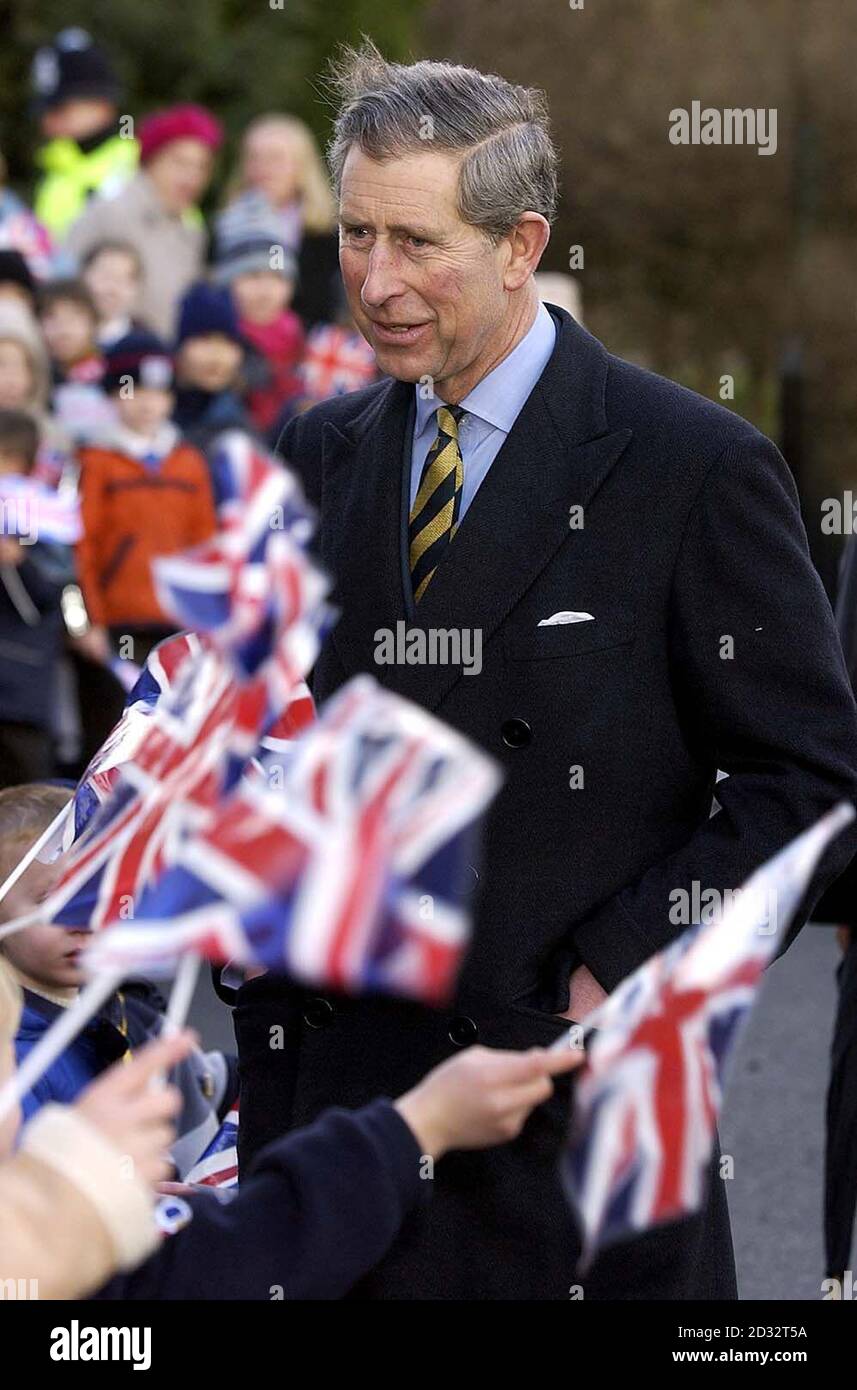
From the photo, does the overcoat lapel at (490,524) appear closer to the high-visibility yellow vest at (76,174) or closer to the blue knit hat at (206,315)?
the blue knit hat at (206,315)

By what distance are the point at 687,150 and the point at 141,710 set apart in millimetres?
19649

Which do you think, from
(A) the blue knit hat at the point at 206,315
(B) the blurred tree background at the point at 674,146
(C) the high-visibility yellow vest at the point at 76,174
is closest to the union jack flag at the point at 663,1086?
(A) the blue knit hat at the point at 206,315

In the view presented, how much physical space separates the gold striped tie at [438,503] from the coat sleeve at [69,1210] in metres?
1.20

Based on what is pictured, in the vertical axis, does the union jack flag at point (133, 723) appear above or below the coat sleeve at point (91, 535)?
below

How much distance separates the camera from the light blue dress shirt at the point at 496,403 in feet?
10.3

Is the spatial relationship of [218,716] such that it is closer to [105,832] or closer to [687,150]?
[105,832]

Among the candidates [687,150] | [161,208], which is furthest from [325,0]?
[161,208]

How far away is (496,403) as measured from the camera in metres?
3.14

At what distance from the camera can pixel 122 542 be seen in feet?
26.3

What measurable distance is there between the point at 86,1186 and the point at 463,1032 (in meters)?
0.99

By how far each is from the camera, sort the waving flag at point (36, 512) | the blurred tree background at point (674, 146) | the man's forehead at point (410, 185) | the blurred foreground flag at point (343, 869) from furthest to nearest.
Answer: the blurred tree background at point (674, 146)
the waving flag at point (36, 512)
the man's forehead at point (410, 185)
the blurred foreground flag at point (343, 869)

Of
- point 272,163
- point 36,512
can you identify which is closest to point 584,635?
point 36,512

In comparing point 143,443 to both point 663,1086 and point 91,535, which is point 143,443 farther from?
point 663,1086

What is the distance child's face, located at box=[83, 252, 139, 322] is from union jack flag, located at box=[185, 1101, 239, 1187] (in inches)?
231
